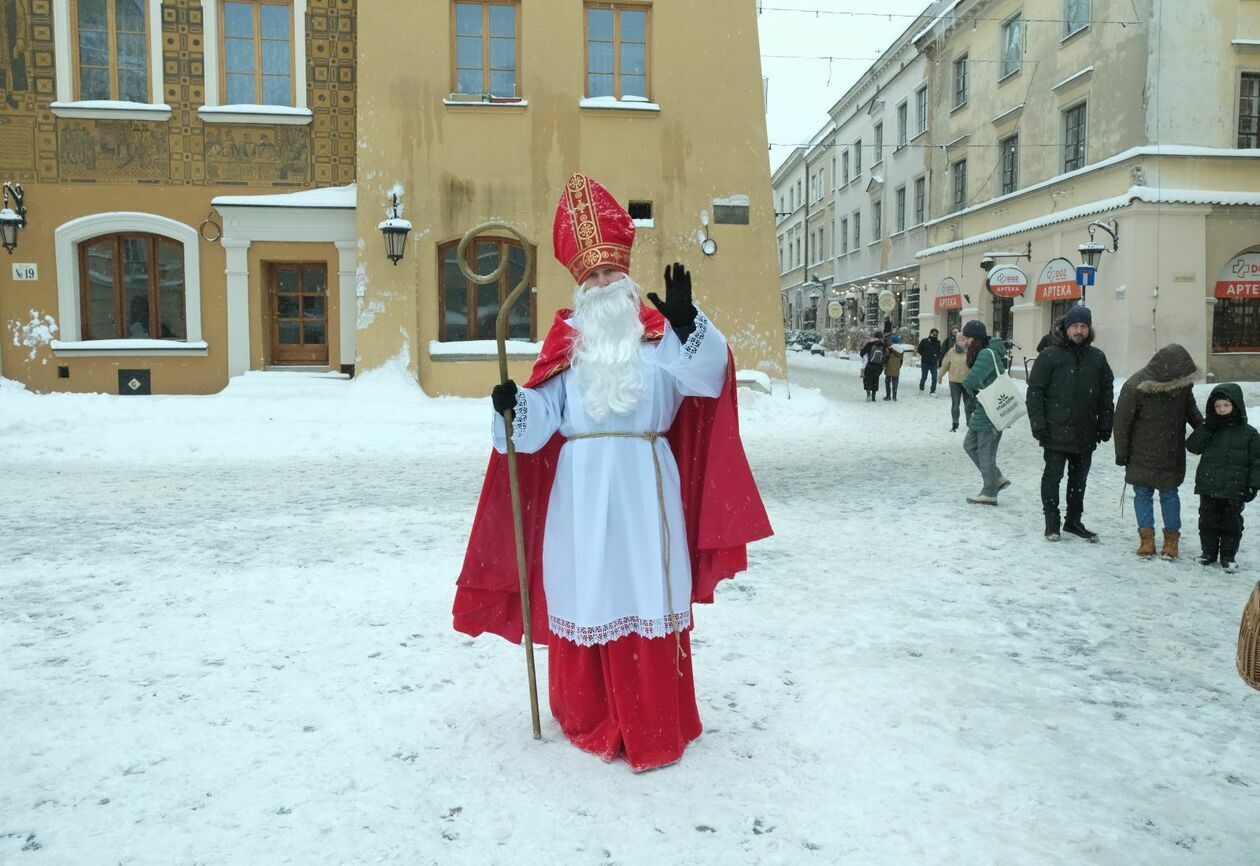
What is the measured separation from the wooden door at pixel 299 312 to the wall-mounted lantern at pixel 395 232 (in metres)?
1.58

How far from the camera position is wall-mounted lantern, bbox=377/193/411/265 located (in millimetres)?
13891

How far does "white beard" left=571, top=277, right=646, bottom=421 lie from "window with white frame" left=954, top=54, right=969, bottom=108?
28.6 meters

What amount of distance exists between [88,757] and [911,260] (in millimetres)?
32755

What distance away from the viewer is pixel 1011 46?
83.6 feet

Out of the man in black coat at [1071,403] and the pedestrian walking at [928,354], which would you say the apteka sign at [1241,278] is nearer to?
the pedestrian walking at [928,354]

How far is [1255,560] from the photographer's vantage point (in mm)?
6109

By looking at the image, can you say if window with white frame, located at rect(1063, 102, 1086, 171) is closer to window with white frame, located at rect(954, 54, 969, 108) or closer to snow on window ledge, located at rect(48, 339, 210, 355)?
window with white frame, located at rect(954, 54, 969, 108)

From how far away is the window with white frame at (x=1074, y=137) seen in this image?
72.5ft

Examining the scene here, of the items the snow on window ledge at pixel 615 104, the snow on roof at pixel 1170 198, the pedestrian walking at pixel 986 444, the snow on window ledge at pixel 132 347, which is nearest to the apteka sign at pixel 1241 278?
the snow on roof at pixel 1170 198

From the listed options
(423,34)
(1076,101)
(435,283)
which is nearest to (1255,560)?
(435,283)

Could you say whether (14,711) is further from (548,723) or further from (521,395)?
(521,395)

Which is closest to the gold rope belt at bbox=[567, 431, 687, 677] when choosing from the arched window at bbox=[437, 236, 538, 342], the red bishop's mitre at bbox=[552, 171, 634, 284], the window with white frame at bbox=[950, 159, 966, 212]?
the red bishop's mitre at bbox=[552, 171, 634, 284]

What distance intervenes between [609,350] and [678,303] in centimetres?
38

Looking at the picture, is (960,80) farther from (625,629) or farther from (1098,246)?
(625,629)
